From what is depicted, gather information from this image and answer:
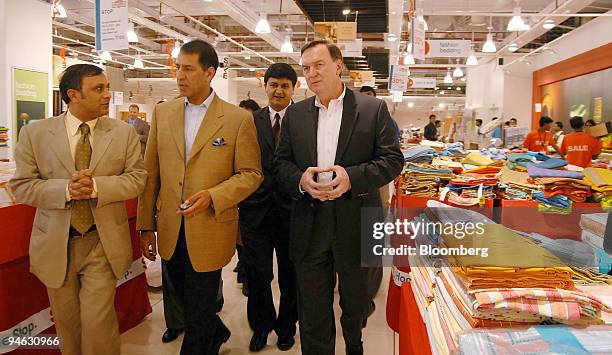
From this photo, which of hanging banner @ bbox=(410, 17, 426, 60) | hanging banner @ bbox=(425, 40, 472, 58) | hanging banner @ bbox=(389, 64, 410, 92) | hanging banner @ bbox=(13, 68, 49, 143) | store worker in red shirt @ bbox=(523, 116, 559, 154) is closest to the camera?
hanging banner @ bbox=(13, 68, 49, 143)

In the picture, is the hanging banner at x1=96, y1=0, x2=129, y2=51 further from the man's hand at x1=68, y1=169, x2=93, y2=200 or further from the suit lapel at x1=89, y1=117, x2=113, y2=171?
the man's hand at x1=68, y1=169, x2=93, y2=200

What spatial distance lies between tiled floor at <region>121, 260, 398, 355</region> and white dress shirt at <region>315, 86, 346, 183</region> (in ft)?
4.62

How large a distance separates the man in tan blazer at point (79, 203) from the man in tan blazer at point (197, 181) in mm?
157

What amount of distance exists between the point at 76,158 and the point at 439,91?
30.5m

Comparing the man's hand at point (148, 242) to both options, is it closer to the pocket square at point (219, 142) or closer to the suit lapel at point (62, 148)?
the suit lapel at point (62, 148)

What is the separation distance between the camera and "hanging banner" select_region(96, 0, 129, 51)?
369 cm

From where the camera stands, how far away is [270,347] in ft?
10.4

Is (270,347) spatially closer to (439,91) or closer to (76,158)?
(76,158)

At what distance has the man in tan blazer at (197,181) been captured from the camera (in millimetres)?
2441

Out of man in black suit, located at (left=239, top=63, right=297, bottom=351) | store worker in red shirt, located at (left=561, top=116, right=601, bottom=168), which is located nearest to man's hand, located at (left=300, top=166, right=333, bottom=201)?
man in black suit, located at (left=239, top=63, right=297, bottom=351)

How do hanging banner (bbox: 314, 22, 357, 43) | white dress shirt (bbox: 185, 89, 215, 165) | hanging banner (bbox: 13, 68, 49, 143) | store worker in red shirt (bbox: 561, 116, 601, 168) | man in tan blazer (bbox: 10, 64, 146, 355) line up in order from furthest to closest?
1. store worker in red shirt (bbox: 561, 116, 601, 168)
2. hanging banner (bbox: 314, 22, 357, 43)
3. hanging banner (bbox: 13, 68, 49, 143)
4. white dress shirt (bbox: 185, 89, 215, 165)
5. man in tan blazer (bbox: 10, 64, 146, 355)

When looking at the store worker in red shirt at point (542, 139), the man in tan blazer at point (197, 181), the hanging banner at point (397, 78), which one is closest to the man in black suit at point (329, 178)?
the man in tan blazer at point (197, 181)

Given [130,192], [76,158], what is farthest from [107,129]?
[130,192]

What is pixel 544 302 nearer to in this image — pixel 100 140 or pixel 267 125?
pixel 100 140
